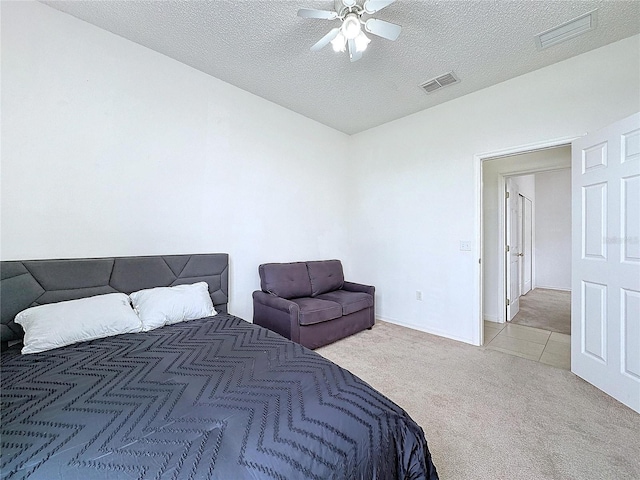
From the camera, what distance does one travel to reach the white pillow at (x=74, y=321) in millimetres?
1670

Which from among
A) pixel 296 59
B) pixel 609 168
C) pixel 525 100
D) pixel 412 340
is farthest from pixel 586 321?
pixel 296 59

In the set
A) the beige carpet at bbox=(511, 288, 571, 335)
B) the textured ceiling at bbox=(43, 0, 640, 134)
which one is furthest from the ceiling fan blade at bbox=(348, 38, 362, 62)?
the beige carpet at bbox=(511, 288, 571, 335)

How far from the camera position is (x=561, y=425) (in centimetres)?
180

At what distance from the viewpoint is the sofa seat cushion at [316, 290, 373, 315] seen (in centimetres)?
325

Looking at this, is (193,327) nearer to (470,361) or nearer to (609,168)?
(470,361)

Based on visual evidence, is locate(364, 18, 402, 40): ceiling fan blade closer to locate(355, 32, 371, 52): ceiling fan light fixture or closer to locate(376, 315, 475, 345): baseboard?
locate(355, 32, 371, 52): ceiling fan light fixture

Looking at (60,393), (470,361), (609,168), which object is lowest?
(470,361)

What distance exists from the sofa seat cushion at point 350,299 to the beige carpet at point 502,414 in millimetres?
461

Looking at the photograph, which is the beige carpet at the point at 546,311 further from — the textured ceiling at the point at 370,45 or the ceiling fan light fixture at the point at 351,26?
the ceiling fan light fixture at the point at 351,26

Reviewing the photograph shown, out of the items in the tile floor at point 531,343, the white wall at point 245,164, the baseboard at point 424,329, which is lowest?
the tile floor at point 531,343

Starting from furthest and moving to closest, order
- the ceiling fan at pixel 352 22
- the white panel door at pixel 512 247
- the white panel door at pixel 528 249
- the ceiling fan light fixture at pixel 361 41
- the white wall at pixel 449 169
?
the white panel door at pixel 528 249 → the white panel door at pixel 512 247 → the white wall at pixel 449 169 → the ceiling fan light fixture at pixel 361 41 → the ceiling fan at pixel 352 22

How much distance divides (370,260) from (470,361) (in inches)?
76.8

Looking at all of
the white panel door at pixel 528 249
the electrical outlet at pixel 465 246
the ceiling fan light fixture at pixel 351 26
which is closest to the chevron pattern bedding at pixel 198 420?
the ceiling fan light fixture at pixel 351 26

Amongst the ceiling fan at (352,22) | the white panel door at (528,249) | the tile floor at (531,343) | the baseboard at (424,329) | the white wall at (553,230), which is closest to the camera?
the ceiling fan at (352,22)
